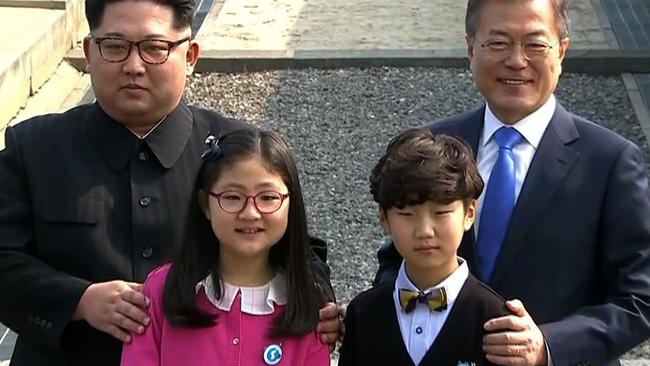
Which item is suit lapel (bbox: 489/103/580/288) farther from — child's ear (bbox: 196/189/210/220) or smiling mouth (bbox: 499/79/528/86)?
child's ear (bbox: 196/189/210/220)

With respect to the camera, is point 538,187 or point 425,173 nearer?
point 425,173

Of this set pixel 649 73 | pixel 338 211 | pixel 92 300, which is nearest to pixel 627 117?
pixel 649 73

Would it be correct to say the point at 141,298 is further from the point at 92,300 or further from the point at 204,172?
the point at 204,172

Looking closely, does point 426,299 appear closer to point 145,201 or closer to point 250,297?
point 250,297

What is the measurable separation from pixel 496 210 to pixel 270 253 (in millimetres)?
536

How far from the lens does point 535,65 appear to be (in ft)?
8.55

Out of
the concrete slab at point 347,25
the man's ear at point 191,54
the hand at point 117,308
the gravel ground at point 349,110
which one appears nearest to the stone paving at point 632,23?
the concrete slab at point 347,25

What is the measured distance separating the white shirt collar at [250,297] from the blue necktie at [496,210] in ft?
1.55

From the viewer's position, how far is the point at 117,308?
2.53 meters

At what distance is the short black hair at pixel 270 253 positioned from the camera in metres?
2.57

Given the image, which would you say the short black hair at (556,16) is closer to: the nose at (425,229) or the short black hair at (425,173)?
the short black hair at (425,173)

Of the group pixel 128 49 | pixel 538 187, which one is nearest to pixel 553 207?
pixel 538 187

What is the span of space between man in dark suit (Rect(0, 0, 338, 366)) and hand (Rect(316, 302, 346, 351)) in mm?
11

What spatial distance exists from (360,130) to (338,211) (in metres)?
1.32
